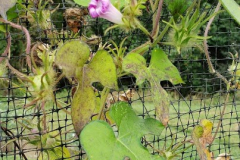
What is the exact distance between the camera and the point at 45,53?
0.47 m

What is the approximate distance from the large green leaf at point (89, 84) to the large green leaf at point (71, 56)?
0.03 feet

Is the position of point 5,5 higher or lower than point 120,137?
higher

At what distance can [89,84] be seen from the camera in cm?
45

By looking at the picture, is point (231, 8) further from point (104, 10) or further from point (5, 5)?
point (5, 5)

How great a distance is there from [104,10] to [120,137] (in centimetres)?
15

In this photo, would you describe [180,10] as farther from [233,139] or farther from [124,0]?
[233,139]

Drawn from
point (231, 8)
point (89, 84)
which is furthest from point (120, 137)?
point (231, 8)

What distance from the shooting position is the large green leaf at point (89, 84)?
45cm

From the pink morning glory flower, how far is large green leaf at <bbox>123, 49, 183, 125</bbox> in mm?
50

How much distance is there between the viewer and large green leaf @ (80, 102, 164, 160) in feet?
1.46

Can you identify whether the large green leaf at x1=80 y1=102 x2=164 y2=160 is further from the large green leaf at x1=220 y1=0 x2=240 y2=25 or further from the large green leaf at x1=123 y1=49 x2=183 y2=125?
the large green leaf at x1=220 y1=0 x2=240 y2=25

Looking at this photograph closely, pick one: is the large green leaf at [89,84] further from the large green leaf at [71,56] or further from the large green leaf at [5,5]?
the large green leaf at [5,5]

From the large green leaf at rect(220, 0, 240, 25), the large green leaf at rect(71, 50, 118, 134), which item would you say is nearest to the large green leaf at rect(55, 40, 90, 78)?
the large green leaf at rect(71, 50, 118, 134)

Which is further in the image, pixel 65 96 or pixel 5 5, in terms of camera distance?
pixel 65 96
